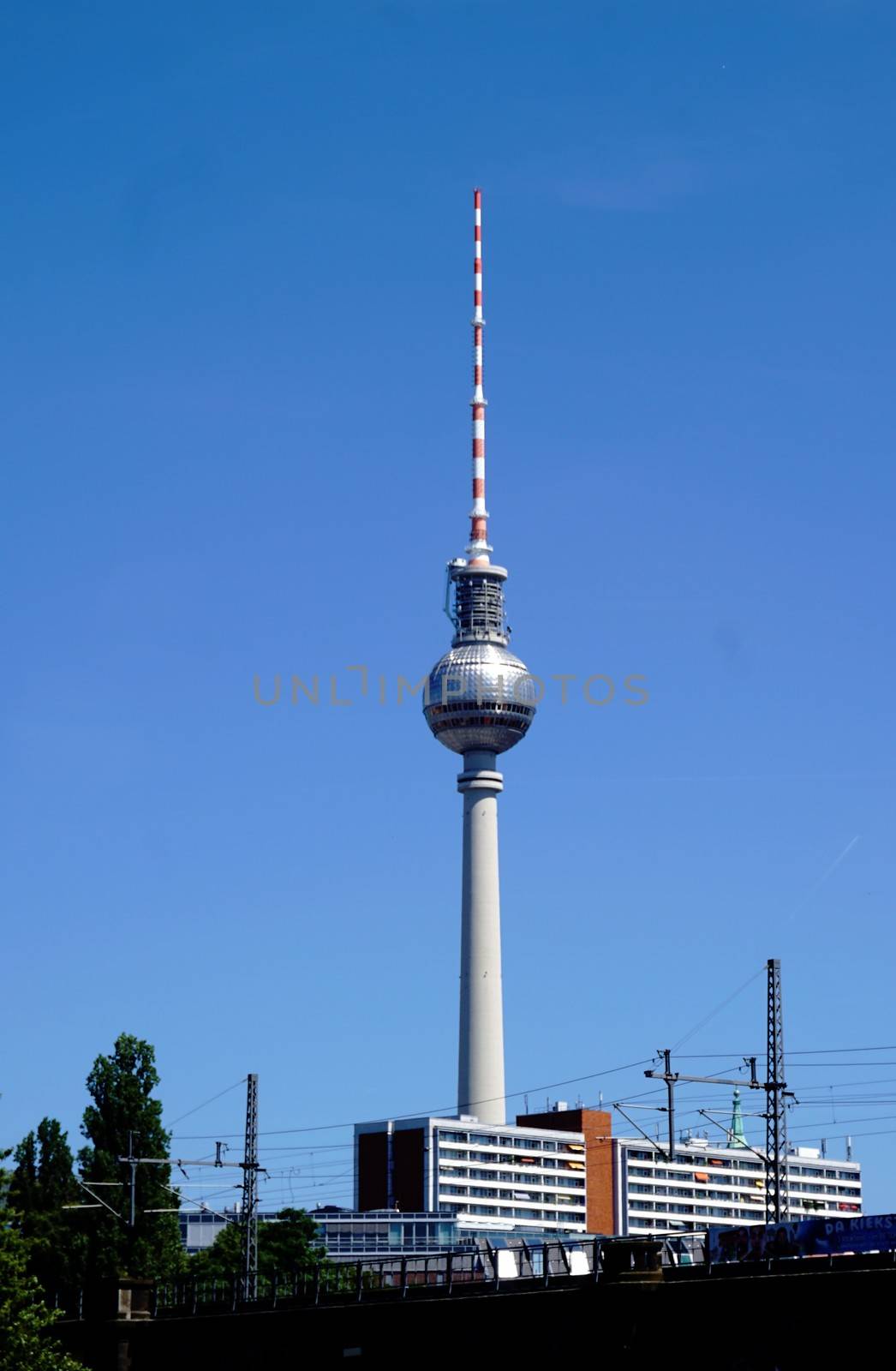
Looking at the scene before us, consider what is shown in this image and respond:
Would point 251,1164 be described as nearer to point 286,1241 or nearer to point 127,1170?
point 127,1170

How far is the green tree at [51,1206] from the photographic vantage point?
101 m

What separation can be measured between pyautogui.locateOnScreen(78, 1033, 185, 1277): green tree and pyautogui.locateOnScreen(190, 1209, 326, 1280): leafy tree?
13.8 m

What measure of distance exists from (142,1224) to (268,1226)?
105 ft

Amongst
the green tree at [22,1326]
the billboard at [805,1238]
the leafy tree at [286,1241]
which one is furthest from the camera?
the leafy tree at [286,1241]

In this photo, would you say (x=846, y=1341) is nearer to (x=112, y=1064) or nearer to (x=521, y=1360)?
(x=521, y=1360)

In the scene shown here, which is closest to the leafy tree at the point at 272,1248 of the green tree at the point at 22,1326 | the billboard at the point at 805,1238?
the green tree at the point at 22,1326

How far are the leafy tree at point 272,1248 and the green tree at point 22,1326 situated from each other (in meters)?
51.2

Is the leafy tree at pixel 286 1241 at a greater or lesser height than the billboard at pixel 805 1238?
greater

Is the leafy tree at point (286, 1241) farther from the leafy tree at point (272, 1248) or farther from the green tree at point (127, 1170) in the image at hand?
the green tree at point (127, 1170)

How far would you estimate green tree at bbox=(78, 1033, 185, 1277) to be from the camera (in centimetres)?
9981

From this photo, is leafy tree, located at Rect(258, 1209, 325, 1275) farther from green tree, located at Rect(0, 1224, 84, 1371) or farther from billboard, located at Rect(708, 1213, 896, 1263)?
billboard, located at Rect(708, 1213, 896, 1263)

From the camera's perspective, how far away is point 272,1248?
422ft

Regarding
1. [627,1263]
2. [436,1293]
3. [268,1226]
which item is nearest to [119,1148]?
[268,1226]

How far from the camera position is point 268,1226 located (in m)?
131
